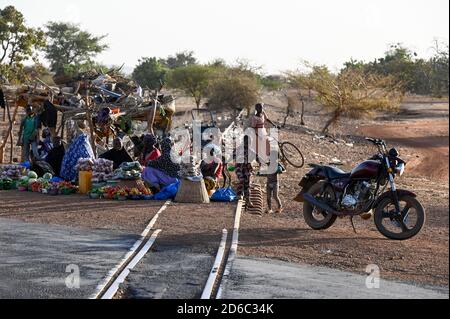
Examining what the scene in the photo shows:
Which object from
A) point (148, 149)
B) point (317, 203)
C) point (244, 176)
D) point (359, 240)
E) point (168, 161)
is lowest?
point (359, 240)

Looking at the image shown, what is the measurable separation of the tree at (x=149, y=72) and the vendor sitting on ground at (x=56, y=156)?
44862mm

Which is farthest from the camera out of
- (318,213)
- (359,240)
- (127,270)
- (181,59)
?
(181,59)

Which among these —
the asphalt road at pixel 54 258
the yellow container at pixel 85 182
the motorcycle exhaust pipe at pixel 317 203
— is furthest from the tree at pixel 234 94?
the asphalt road at pixel 54 258

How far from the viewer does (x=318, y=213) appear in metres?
11.4

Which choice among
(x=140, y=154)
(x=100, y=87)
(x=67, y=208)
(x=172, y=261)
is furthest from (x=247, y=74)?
(x=172, y=261)

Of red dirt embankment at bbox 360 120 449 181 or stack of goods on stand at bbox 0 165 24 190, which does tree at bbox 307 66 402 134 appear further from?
stack of goods on stand at bbox 0 165 24 190

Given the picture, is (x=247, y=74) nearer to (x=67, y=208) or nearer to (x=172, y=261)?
(x=67, y=208)

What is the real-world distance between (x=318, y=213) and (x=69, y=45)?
5504cm

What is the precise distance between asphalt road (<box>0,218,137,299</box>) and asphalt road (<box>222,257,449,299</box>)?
51.4 inches

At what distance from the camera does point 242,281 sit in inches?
288

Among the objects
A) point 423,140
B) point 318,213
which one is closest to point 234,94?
point 423,140

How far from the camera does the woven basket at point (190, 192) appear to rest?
1316cm

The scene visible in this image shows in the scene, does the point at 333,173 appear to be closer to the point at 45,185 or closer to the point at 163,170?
the point at 163,170

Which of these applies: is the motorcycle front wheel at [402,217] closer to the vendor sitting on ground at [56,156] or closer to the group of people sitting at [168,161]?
the group of people sitting at [168,161]
